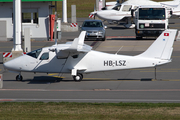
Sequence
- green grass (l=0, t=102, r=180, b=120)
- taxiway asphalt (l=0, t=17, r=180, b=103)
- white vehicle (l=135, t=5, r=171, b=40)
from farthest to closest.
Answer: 1. white vehicle (l=135, t=5, r=171, b=40)
2. taxiway asphalt (l=0, t=17, r=180, b=103)
3. green grass (l=0, t=102, r=180, b=120)

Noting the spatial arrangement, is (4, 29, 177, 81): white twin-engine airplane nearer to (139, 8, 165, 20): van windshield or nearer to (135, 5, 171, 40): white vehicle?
(135, 5, 171, 40): white vehicle

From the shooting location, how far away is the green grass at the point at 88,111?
1021 centimetres

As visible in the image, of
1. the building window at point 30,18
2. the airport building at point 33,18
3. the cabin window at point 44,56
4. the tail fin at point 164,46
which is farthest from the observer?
the building window at point 30,18

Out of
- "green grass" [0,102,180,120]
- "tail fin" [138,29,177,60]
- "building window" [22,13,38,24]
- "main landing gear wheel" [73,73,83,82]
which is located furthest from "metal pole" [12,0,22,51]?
"building window" [22,13,38,24]

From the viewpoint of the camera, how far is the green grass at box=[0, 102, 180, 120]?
10.2 metres

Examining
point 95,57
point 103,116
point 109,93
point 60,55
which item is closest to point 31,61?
point 60,55

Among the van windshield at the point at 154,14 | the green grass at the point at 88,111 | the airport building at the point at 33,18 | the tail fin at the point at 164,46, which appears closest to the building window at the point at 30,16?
the airport building at the point at 33,18

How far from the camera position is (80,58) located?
671 inches

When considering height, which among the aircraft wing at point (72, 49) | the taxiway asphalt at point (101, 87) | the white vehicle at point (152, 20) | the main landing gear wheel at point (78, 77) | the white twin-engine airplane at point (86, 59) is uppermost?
the white vehicle at point (152, 20)

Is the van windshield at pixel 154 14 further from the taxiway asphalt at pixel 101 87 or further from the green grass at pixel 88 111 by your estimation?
the green grass at pixel 88 111

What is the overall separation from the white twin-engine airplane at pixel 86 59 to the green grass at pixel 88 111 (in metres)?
4.67

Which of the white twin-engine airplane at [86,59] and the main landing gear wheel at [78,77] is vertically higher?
the white twin-engine airplane at [86,59]

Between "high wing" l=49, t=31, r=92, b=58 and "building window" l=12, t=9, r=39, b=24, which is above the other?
"building window" l=12, t=9, r=39, b=24

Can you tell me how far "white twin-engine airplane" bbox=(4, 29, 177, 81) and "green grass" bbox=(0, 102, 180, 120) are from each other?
4.67 metres
